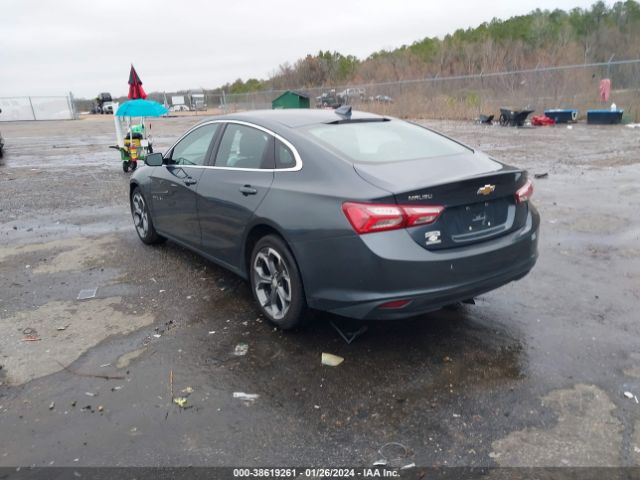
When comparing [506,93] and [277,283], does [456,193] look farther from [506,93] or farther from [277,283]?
[506,93]

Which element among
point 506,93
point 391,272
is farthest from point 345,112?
point 506,93

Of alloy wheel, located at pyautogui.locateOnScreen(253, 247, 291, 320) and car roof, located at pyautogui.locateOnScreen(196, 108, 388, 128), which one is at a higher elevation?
car roof, located at pyautogui.locateOnScreen(196, 108, 388, 128)

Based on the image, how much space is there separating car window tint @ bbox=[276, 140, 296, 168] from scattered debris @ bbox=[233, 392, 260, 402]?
65.6 inches

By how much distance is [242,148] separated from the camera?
452 cm

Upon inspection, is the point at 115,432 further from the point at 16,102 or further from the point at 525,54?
the point at 16,102

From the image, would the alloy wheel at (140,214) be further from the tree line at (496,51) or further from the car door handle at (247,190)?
the tree line at (496,51)

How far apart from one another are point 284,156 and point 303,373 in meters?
1.64

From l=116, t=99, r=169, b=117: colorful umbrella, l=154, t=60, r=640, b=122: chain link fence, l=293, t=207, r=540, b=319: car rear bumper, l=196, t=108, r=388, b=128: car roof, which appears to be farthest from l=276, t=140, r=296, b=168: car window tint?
l=154, t=60, r=640, b=122: chain link fence

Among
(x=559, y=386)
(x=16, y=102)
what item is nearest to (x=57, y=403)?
(x=559, y=386)

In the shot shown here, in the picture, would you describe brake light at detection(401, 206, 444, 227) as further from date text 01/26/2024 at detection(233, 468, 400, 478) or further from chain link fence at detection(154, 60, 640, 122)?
chain link fence at detection(154, 60, 640, 122)

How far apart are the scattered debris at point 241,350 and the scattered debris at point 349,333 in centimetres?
71

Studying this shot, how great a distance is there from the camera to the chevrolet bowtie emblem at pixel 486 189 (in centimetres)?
347

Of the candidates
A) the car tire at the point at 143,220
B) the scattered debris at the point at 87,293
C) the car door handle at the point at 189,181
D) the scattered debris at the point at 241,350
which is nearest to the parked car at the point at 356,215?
the car door handle at the point at 189,181

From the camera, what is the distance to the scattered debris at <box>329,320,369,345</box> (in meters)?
3.90
